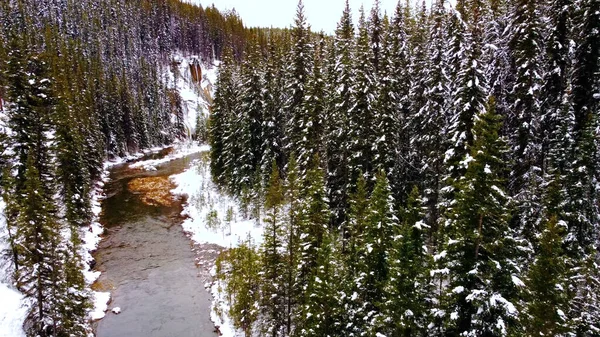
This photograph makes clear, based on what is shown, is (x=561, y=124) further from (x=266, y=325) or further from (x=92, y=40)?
(x=92, y=40)

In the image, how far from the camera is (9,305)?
68.4 ft

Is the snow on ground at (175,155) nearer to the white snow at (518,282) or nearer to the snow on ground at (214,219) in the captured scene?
the snow on ground at (214,219)

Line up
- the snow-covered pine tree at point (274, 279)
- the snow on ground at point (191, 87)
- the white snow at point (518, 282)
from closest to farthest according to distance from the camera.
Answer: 1. the white snow at point (518, 282)
2. the snow-covered pine tree at point (274, 279)
3. the snow on ground at point (191, 87)

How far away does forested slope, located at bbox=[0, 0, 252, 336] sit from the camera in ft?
60.4

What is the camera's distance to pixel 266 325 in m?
21.3

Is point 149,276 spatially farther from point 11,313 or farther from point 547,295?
point 547,295

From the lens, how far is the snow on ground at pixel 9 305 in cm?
1934

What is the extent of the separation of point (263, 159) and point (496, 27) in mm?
27321

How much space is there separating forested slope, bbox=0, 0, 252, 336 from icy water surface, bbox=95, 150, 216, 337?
10.8 feet

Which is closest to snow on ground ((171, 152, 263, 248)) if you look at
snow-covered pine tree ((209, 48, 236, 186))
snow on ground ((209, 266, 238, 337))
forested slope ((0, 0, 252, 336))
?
snow-covered pine tree ((209, 48, 236, 186))

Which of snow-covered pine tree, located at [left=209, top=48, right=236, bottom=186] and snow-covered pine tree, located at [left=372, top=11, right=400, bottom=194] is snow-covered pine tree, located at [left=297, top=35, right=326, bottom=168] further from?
snow-covered pine tree, located at [left=209, top=48, right=236, bottom=186]

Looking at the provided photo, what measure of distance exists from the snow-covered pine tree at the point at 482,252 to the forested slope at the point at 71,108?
732 inches

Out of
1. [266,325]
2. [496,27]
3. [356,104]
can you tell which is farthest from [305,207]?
[496,27]

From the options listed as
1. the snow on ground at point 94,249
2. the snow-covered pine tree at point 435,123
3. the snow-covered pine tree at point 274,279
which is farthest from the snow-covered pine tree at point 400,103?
the snow on ground at point 94,249
